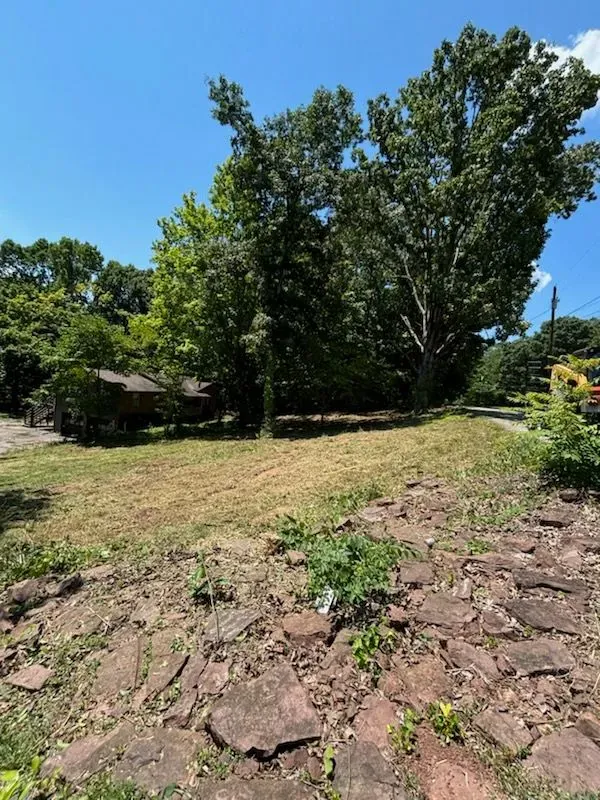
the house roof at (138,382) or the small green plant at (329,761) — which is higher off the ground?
the house roof at (138,382)

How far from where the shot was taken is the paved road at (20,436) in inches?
680

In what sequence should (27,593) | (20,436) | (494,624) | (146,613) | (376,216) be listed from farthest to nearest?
(20,436)
(376,216)
(27,593)
(146,613)
(494,624)

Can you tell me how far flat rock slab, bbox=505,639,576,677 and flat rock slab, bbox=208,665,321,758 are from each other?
1181 millimetres

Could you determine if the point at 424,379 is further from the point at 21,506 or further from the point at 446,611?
the point at 446,611

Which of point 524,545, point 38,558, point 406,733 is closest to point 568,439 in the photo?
point 524,545

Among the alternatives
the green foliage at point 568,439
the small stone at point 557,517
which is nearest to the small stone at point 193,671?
the small stone at point 557,517

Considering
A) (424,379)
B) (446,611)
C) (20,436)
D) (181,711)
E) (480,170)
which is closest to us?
(181,711)

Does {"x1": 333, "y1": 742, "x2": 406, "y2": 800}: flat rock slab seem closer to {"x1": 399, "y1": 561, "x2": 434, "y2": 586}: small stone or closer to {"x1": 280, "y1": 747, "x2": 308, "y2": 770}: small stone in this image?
{"x1": 280, "y1": 747, "x2": 308, "y2": 770}: small stone

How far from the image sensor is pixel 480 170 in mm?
13656

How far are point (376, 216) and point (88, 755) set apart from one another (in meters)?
16.6

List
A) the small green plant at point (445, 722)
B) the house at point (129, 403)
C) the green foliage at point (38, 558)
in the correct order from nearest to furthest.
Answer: the small green plant at point (445, 722), the green foliage at point (38, 558), the house at point (129, 403)

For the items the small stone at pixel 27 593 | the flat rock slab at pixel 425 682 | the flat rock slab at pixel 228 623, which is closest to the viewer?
the flat rock slab at pixel 425 682

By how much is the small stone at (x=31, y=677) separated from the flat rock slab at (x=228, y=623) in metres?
1.00

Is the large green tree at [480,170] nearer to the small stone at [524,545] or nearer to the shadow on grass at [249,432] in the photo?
the shadow on grass at [249,432]
